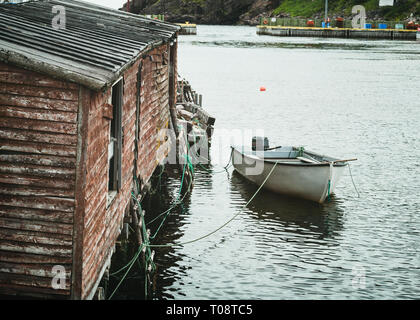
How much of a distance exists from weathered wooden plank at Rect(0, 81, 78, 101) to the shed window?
3.46 m

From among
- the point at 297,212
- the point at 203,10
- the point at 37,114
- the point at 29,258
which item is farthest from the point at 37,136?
the point at 203,10

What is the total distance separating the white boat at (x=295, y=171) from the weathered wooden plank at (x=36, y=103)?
12.3 meters

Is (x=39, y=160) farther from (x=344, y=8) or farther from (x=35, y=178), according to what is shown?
(x=344, y=8)

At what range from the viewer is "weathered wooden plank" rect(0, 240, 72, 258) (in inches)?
373

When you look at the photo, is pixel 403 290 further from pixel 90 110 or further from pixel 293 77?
pixel 293 77

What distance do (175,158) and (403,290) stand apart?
1084cm

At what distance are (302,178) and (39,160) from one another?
12.8 metres

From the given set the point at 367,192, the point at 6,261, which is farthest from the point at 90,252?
the point at 367,192

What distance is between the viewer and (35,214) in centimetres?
948

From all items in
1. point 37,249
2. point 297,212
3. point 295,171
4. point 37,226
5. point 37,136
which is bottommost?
point 297,212

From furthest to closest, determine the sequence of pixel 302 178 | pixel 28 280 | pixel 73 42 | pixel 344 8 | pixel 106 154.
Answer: pixel 344 8
pixel 302 178
pixel 73 42
pixel 106 154
pixel 28 280

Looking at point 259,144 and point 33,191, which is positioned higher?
point 33,191

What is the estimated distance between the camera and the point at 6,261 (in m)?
9.52

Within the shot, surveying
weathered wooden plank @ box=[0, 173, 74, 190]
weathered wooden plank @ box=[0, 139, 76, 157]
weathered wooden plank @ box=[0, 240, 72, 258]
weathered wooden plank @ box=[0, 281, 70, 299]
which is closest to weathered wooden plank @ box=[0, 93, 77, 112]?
weathered wooden plank @ box=[0, 139, 76, 157]
